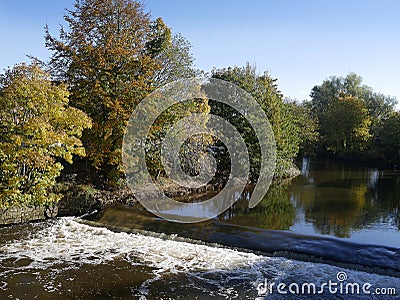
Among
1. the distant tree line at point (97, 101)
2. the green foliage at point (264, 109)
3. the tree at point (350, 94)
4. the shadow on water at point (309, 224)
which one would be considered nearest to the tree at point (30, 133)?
the distant tree line at point (97, 101)

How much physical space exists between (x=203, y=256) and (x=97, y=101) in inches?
294

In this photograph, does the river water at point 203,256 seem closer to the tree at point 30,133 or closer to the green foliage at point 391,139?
the tree at point 30,133

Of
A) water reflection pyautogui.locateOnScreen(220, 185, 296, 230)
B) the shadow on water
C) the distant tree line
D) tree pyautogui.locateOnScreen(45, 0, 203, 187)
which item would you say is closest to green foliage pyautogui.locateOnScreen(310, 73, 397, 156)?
the distant tree line

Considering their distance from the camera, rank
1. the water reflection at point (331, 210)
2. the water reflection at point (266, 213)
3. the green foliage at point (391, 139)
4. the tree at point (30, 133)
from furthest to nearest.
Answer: the green foliage at point (391, 139) < the water reflection at point (266, 213) < the water reflection at point (331, 210) < the tree at point (30, 133)

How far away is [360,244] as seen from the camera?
26.4ft

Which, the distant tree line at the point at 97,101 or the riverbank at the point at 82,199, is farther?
the riverbank at the point at 82,199

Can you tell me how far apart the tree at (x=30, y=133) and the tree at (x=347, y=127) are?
25.1 metres

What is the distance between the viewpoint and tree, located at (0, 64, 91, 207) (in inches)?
356

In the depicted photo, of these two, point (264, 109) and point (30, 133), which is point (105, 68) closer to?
point (30, 133)

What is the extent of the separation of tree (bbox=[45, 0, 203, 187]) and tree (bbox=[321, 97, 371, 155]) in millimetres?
21629

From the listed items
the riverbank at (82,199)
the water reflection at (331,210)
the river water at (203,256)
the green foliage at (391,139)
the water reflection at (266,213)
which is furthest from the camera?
the green foliage at (391,139)

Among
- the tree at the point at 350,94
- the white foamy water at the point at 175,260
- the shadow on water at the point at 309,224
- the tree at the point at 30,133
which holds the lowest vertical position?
the white foamy water at the point at 175,260

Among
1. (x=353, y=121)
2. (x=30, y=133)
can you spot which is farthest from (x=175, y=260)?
(x=353, y=121)

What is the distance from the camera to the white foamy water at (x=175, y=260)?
644 centimetres
